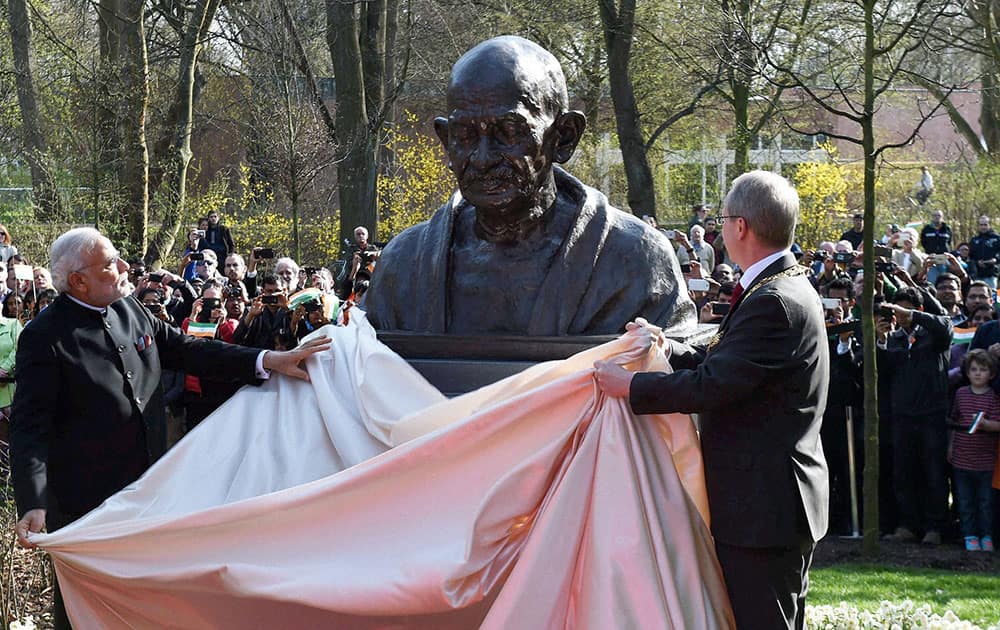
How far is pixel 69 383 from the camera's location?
4539mm

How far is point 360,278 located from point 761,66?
461 cm

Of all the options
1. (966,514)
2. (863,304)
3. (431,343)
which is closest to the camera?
(431,343)

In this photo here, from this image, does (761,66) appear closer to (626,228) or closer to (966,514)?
(966,514)

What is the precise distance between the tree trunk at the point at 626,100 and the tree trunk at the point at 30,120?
8814 mm

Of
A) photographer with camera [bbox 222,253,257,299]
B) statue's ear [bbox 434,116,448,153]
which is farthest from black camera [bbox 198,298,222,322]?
statue's ear [bbox 434,116,448,153]

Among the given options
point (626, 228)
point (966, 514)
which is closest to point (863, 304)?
point (966, 514)

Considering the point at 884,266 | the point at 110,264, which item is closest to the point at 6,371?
the point at 110,264

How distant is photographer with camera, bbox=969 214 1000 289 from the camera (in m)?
17.7

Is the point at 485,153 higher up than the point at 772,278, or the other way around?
the point at 485,153

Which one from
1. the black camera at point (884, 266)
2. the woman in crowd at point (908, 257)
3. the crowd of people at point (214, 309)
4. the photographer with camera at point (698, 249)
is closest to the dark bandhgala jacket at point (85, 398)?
the crowd of people at point (214, 309)

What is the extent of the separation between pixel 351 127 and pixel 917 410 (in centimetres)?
1124

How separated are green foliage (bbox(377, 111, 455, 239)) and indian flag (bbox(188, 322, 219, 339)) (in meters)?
13.5

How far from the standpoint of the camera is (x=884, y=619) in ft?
17.9

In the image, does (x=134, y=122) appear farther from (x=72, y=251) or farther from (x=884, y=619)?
(x=884, y=619)
